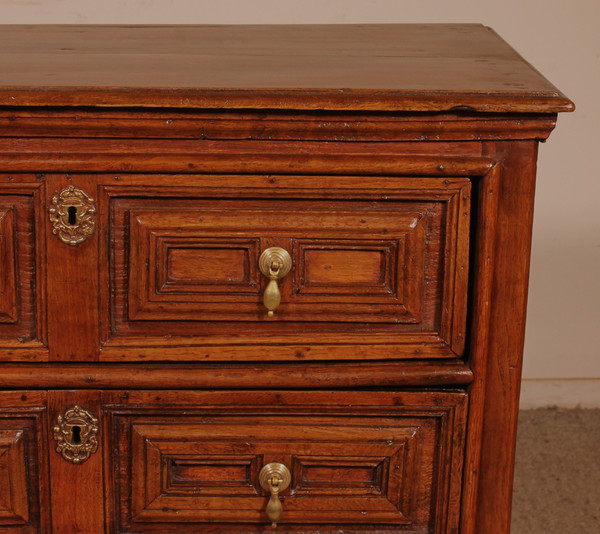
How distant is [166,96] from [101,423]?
356mm

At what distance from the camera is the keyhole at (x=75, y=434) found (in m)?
1.10

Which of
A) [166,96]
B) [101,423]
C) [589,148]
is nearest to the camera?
[166,96]

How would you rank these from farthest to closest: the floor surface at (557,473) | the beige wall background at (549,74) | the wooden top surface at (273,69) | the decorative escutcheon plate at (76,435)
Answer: the beige wall background at (549,74) → the floor surface at (557,473) → the decorative escutcheon plate at (76,435) → the wooden top surface at (273,69)

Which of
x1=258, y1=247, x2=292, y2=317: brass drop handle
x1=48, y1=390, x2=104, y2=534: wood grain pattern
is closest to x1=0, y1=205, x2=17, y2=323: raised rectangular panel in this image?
x1=48, y1=390, x2=104, y2=534: wood grain pattern

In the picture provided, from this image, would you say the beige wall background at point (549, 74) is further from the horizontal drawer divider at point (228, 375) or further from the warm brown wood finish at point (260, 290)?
the horizontal drawer divider at point (228, 375)

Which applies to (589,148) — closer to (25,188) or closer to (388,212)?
(388,212)

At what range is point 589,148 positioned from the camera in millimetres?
1882

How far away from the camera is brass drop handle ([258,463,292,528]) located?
3.67 feet

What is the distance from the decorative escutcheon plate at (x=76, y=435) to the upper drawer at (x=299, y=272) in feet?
0.25

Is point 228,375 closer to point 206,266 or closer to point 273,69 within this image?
point 206,266

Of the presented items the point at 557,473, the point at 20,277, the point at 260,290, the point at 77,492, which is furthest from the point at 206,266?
the point at 557,473

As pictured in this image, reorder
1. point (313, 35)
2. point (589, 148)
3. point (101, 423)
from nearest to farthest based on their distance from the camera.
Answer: point (101, 423) → point (313, 35) → point (589, 148)

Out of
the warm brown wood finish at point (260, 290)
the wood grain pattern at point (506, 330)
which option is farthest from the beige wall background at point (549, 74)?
the wood grain pattern at point (506, 330)

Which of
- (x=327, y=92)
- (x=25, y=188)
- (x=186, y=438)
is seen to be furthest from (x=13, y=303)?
(x=327, y=92)
